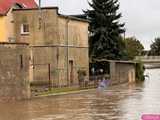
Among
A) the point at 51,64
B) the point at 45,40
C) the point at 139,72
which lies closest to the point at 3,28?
the point at 45,40

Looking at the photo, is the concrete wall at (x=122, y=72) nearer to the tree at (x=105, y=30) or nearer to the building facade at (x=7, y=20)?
the tree at (x=105, y=30)

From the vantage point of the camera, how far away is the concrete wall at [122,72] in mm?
67338

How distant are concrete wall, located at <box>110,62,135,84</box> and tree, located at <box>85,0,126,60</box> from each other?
2.24 m

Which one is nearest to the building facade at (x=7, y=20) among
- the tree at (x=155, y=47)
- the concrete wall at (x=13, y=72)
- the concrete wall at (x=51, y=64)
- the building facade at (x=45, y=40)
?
the building facade at (x=45, y=40)

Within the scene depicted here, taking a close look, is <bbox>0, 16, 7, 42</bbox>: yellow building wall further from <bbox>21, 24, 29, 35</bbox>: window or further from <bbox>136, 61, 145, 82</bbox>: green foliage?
<bbox>136, 61, 145, 82</bbox>: green foliage

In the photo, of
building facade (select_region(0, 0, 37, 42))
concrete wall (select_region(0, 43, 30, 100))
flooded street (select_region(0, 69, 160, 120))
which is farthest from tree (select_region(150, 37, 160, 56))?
flooded street (select_region(0, 69, 160, 120))

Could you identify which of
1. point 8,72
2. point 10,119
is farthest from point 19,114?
point 8,72

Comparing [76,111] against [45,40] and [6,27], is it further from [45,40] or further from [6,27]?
[6,27]

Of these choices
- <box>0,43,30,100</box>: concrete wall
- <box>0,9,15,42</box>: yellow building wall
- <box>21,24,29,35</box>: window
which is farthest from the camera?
<box>21,24,29,35</box>: window

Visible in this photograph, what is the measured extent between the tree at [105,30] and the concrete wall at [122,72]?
2.24m

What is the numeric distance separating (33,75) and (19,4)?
26.3 feet

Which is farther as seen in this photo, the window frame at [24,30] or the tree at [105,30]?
the tree at [105,30]

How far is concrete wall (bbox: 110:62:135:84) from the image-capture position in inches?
2651

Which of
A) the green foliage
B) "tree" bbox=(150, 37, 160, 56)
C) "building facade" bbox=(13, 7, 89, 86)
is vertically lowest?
the green foliage
